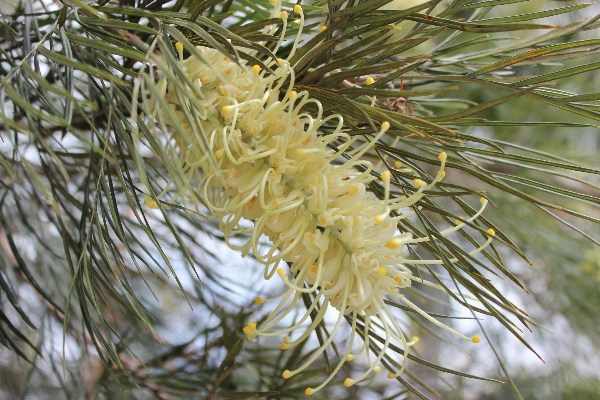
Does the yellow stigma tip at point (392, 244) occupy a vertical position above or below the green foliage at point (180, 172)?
below

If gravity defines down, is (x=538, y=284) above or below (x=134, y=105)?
above

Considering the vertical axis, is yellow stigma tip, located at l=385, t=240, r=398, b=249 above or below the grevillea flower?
below

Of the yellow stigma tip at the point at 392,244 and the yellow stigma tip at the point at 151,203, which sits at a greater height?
the yellow stigma tip at the point at 151,203

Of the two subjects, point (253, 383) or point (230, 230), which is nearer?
point (230, 230)

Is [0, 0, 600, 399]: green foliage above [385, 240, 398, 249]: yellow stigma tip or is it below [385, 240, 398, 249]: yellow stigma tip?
above

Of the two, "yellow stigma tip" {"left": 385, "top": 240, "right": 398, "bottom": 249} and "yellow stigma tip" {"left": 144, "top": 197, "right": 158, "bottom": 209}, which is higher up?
"yellow stigma tip" {"left": 144, "top": 197, "right": 158, "bottom": 209}

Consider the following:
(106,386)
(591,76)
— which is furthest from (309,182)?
(591,76)

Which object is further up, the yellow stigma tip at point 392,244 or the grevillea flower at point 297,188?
the grevillea flower at point 297,188

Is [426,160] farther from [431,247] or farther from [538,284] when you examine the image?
[538,284]
